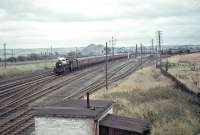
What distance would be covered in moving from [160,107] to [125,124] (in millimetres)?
11151

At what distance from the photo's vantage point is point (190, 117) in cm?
2822

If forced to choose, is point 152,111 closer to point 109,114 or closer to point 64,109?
point 109,114

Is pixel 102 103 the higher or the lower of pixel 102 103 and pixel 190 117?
the higher

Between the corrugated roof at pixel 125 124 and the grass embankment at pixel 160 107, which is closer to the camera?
the corrugated roof at pixel 125 124

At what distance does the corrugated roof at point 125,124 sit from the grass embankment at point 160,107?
215 centimetres

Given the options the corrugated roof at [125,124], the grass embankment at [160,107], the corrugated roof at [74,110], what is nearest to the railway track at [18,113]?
the corrugated roof at [74,110]

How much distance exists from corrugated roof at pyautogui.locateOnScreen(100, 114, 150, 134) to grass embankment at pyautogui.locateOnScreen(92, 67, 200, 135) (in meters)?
2.15

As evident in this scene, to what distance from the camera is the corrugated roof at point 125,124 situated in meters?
19.6

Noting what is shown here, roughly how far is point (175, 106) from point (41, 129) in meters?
14.5

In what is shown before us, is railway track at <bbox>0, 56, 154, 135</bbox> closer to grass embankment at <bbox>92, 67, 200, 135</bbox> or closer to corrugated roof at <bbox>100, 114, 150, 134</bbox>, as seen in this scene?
grass embankment at <bbox>92, 67, 200, 135</bbox>

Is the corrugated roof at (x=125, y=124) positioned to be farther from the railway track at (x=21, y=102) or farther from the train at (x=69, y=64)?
the train at (x=69, y=64)

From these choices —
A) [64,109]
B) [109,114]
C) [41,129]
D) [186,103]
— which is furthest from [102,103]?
[186,103]

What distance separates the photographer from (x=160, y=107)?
1210 inches

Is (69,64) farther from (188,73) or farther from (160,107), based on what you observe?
(160,107)
